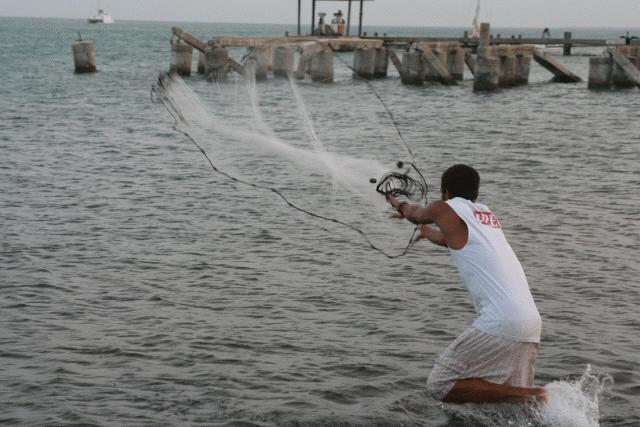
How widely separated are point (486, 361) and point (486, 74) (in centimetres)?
3938

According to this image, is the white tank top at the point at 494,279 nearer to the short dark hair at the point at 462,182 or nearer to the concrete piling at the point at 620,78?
the short dark hair at the point at 462,182

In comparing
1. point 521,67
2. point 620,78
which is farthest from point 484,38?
point 620,78

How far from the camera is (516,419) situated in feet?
25.4

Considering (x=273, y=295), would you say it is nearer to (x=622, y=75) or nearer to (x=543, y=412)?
(x=543, y=412)

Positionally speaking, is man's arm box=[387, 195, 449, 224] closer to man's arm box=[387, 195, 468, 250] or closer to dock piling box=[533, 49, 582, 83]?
man's arm box=[387, 195, 468, 250]

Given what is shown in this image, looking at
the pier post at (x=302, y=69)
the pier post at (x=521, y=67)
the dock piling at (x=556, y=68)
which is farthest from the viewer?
the dock piling at (x=556, y=68)

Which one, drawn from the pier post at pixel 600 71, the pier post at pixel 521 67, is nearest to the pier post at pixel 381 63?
the pier post at pixel 521 67

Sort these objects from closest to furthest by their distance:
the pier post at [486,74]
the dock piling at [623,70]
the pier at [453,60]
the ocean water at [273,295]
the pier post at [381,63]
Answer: the ocean water at [273,295] < the dock piling at [623,70] < the pier post at [486,74] < the pier at [453,60] < the pier post at [381,63]

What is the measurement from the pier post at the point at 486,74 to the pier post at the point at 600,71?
15.5 ft

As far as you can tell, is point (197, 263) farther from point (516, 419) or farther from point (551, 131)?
point (551, 131)

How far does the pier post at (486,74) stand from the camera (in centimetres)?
4538

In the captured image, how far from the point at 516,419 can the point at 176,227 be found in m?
9.50

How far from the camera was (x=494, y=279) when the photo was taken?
702 cm

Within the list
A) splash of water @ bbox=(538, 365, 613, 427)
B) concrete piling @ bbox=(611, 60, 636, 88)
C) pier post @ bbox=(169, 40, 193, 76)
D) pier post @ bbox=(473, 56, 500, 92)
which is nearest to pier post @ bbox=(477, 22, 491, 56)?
pier post @ bbox=(473, 56, 500, 92)
